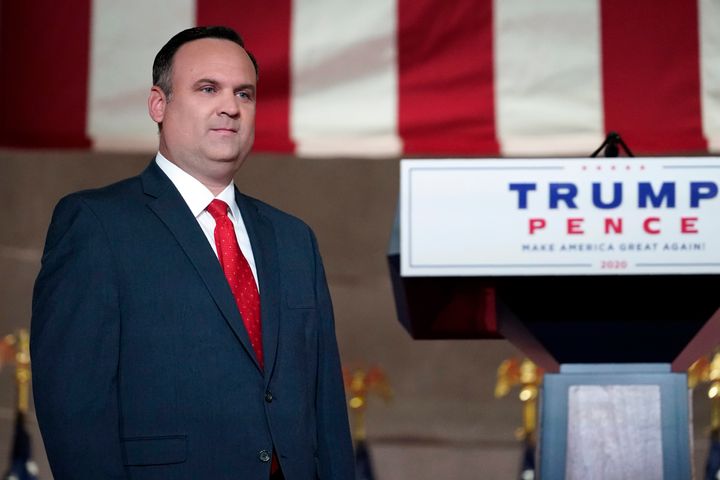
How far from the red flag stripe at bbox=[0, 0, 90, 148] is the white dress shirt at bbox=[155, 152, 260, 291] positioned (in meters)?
1.18

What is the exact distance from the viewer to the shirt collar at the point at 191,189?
125 cm

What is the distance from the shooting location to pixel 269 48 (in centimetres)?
240

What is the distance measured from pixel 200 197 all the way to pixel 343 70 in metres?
1.22

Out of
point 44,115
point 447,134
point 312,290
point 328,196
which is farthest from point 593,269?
point 328,196

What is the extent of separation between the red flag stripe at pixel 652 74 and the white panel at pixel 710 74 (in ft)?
0.04

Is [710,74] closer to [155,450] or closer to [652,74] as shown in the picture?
[652,74]

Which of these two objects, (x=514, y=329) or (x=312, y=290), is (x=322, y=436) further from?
(x=514, y=329)

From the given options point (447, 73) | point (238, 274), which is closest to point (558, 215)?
point (238, 274)

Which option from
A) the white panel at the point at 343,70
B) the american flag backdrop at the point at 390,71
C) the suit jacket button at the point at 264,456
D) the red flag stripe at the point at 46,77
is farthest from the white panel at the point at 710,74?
the suit jacket button at the point at 264,456

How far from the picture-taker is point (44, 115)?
241 centimetres

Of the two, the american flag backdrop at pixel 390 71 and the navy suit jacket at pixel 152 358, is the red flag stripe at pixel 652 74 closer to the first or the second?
the american flag backdrop at pixel 390 71

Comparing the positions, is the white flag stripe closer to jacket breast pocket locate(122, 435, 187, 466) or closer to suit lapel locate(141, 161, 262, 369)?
suit lapel locate(141, 161, 262, 369)

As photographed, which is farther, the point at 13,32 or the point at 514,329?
the point at 13,32

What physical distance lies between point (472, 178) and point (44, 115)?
160cm
